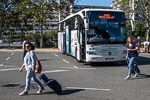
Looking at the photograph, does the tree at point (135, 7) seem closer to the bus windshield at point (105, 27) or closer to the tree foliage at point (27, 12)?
the tree foliage at point (27, 12)

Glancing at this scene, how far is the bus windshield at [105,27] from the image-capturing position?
59.9 ft

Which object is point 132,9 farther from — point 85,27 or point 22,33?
point 85,27

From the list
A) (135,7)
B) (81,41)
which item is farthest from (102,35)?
(135,7)

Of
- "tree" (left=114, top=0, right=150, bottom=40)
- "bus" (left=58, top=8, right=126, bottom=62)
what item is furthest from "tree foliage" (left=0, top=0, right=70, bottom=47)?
"bus" (left=58, top=8, right=126, bottom=62)

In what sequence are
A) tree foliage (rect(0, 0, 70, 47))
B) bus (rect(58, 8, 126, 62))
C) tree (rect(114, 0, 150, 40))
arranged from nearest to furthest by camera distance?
bus (rect(58, 8, 126, 62)), tree (rect(114, 0, 150, 40)), tree foliage (rect(0, 0, 70, 47))

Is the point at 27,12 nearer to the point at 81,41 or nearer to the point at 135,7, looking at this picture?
the point at 135,7

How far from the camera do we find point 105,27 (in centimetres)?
1850

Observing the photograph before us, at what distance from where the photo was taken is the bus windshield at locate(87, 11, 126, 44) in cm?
1827

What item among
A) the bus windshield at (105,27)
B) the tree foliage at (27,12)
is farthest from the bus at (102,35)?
the tree foliage at (27,12)

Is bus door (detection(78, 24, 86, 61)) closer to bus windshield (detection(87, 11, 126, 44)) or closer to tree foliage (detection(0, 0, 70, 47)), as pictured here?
bus windshield (detection(87, 11, 126, 44))

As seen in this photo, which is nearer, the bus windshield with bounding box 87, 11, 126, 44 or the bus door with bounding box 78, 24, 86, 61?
the bus windshield with bounding box 87, 11, 126, 44

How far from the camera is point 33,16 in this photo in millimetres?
42938

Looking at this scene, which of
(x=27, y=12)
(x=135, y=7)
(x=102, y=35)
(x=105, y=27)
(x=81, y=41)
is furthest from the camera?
(x=27, y=12)

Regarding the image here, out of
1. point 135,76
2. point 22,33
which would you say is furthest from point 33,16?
point 135,76
